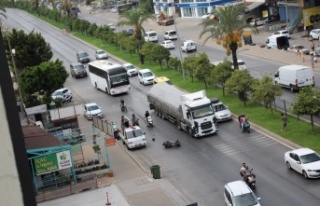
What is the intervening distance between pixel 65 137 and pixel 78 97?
22.2m

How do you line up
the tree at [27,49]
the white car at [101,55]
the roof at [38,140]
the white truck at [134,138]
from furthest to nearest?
the white car at [101,55] < the tree at [27,49] < the white truck at [134,138] < the roof at [38,140]

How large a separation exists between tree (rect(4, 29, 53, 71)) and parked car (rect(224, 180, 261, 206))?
46513mm

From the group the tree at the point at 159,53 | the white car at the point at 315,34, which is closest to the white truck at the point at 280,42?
the white car at the point at 315,34

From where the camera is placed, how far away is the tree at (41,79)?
66750mm

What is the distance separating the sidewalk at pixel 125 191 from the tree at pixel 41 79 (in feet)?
80.0

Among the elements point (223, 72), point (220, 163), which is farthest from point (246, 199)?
point (223, 72)

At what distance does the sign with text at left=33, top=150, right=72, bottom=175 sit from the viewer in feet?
133

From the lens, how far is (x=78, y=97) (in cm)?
7394

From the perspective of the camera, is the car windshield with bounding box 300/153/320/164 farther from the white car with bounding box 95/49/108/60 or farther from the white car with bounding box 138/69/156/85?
the white car with bounding box 95/49/108/60

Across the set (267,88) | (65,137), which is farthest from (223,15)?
(65,137)

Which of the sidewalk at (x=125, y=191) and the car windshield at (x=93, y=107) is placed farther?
the car windshield at (x=93, y=107)

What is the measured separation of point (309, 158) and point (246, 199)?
21.7 ft

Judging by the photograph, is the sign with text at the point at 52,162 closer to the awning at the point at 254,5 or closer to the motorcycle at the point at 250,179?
the motorcycle at the point at 250,179

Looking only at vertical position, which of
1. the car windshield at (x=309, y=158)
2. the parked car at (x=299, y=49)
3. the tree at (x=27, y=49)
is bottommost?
the parked car at (x=299, y=49)
